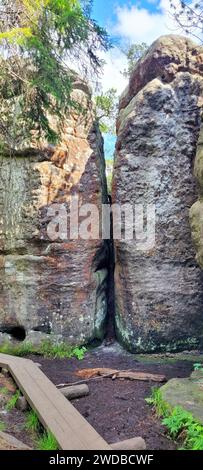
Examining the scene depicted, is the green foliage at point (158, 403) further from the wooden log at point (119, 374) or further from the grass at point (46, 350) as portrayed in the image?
the grass at point (46, 350)

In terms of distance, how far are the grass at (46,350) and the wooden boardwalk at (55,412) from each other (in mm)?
1377

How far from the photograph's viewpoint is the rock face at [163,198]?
21.9 feet

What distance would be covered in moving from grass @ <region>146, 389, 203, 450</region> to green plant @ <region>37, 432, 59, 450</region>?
112 centimetres

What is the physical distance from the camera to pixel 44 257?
6.96m

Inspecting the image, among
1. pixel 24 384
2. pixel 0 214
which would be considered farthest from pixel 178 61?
pixel 24 384

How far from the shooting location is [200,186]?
5266mm

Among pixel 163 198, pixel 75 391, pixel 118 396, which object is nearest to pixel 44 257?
pixel 163 198

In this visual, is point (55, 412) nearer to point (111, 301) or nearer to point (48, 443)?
point (48, 443)

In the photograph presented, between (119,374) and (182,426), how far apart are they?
193cm

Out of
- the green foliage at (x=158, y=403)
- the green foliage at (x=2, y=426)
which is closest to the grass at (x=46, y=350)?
the green foliage at (x=158, y=403)

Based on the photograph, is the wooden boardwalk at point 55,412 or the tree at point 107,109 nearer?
the wooden boardwalk at point 55,412

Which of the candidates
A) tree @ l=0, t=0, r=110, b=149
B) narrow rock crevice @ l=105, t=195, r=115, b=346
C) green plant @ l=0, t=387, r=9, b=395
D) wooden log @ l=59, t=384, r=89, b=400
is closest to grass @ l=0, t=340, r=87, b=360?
narrow rock crevice @ l=105, t=195, r=115, b=346
